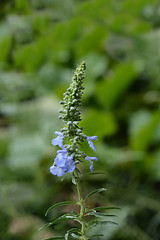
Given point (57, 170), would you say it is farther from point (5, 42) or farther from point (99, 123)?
point (5, 42)

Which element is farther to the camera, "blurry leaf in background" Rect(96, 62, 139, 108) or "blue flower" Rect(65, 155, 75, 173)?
"blurry leaf in background" Rect(96, 62, 139, 108)

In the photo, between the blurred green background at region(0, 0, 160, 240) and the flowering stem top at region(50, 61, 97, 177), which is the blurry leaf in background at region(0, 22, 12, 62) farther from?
the flowering stem top at region(50, 61, 97, 177)

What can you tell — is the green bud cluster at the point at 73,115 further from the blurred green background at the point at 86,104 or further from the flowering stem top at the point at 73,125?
the blurred green background at the point at 86,104

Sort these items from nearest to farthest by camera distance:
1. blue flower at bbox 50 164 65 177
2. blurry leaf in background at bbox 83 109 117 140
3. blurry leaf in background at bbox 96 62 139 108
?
1. blue flower at bbox 50 164 65 177
2. blurry leaf in background at bbox 83 109 117 140
3. blurry leaf in background at bbox 96 62 139 108

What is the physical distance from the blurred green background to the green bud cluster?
698mm

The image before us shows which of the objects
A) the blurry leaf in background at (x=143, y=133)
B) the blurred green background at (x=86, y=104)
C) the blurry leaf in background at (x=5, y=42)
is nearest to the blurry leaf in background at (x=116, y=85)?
the blurred green background at (x=86, y=104)

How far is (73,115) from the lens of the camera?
16.4 inches

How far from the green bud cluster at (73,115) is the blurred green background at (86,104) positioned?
70 centimetres

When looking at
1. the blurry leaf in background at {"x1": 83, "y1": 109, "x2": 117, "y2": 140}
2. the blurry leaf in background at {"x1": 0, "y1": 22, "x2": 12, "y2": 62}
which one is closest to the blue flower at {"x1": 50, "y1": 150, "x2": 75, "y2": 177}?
Answer: the blurry leaf in background at {"x1": 83, "y1": 109, "x2": 117, "y2": 140}

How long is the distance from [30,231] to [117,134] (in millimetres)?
1119

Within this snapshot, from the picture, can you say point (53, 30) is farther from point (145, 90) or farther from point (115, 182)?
point (115, 182)

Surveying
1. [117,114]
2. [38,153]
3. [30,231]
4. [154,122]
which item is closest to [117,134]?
[117,114]

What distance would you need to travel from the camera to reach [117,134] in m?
2.40

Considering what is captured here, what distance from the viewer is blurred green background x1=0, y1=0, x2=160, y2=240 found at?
1.64 meters
